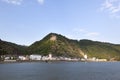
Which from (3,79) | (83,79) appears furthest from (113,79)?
(3,79)

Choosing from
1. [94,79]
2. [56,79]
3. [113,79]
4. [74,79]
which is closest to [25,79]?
[56,79]

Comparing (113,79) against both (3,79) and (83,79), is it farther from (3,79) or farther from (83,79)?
(3,79)

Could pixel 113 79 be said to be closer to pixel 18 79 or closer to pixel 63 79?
pixel 63 79

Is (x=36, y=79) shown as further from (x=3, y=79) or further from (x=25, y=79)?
(x=3, y=79)

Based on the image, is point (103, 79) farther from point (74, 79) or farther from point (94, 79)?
point (74, 79)

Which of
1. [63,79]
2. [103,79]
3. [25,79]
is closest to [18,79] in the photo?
[25,79]

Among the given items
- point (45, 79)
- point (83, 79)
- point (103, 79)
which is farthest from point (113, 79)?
point (45, 79)
